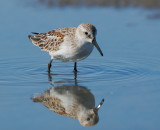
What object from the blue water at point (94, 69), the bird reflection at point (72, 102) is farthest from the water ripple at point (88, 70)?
the bird reflection at point (72, 102)

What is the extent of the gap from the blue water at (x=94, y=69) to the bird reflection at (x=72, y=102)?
0.39 feet

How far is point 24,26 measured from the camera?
1259 cm

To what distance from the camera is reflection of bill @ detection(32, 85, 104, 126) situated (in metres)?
6.75

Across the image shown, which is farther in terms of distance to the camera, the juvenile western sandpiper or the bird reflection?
the juvenile western sandpiper

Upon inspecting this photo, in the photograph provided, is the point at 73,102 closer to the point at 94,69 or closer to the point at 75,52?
the point at 75,52

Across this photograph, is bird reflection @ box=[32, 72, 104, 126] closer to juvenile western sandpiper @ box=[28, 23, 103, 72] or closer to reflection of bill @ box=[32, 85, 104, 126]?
reflection of bill @ box=[32, 85, 104, 126]

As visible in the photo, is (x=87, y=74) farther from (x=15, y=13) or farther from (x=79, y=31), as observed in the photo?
(x=15, y=13)

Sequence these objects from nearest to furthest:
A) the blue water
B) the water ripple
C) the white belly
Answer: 1. the blue water
2. the water ripple
3. the white belly

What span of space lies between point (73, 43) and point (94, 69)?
88 cm

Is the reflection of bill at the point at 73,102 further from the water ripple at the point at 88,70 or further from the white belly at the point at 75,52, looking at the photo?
the white belly at the point at 75,52

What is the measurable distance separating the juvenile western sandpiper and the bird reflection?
0.98 meters

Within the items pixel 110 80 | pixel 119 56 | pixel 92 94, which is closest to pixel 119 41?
pixel 119 56

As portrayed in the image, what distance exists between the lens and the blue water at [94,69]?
668cm

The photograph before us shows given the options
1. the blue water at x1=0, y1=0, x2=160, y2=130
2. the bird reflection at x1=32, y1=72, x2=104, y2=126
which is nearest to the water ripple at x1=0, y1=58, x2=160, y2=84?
the blue water at x1=0, y1=0, x2=160, y2=130
